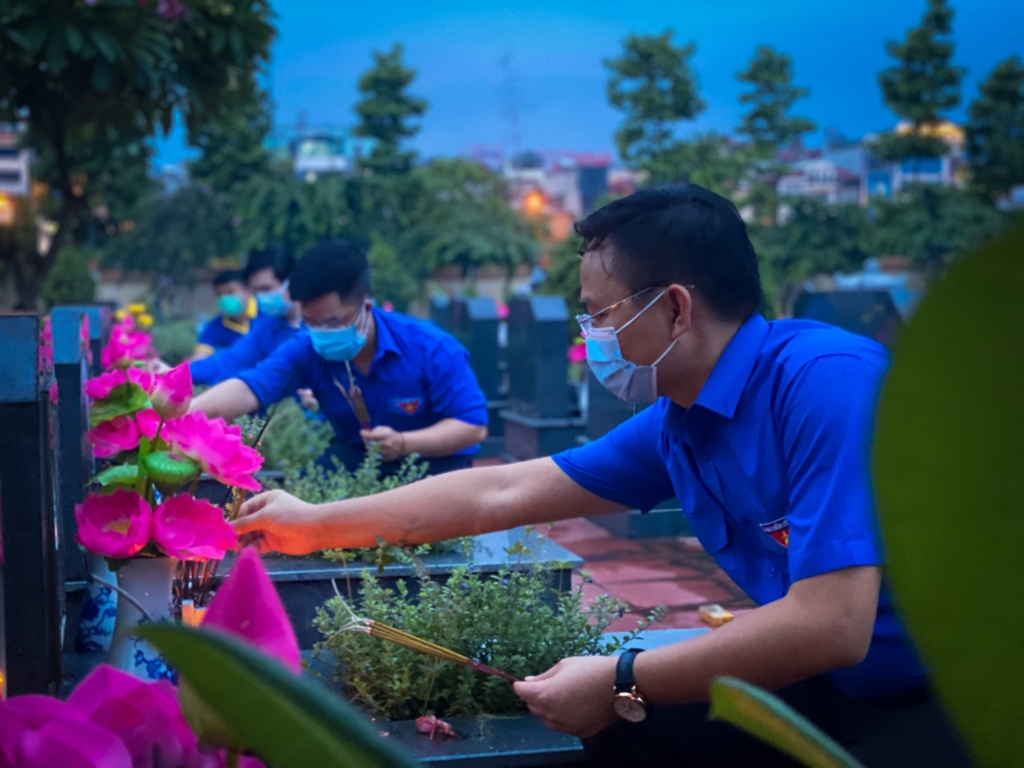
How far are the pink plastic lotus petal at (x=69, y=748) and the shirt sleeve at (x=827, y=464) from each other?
1.14 m

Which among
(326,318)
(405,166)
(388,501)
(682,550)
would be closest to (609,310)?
(388,501)

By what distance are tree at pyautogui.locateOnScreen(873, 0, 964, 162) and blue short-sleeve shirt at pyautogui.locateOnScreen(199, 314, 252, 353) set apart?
35.6 metres

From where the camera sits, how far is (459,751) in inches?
68.6

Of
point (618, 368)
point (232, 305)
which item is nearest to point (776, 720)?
point (618, 368)

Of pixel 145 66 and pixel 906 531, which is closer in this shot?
pixel 906 531

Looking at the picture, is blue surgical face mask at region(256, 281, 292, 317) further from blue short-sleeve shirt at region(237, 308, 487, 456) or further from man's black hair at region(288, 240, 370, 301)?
man's black hair at region(288, 240, 370, 301)

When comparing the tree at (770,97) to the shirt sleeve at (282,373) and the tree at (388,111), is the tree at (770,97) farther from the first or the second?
the shirt sleeve at (282,373)

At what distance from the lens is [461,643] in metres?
2.01

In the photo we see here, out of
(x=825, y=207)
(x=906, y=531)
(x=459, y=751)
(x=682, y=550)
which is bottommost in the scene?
(x=682, y=550)

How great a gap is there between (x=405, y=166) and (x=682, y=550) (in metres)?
38.8

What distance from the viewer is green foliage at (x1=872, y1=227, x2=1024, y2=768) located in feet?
1.13

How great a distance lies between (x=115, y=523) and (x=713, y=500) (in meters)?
1.08

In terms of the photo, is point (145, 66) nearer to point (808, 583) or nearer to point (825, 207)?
point (808, 583)

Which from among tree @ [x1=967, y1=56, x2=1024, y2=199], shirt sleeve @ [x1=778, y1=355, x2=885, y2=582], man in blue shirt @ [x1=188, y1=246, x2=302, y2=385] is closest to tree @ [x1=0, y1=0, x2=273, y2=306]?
man in blue shirt @ [x1=188, y1=246, x2=302, y2=385]
